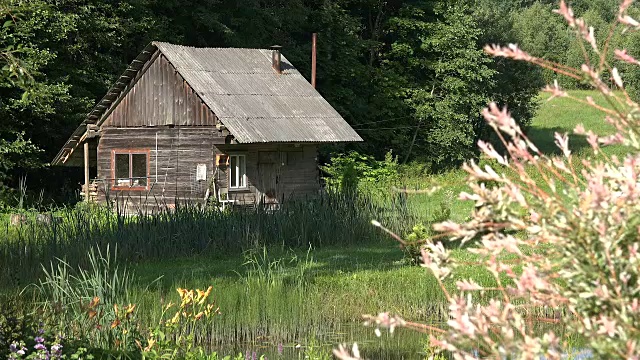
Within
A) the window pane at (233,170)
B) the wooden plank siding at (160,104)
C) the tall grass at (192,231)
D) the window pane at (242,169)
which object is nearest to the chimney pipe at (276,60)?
the wooden plank siding at (160,104)

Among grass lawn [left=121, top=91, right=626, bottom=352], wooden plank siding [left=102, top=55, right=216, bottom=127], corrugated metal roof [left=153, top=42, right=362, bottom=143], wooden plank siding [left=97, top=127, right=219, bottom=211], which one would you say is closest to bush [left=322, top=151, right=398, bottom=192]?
corrugated metal roof [left=153, top=42, right=362, bottom=143]

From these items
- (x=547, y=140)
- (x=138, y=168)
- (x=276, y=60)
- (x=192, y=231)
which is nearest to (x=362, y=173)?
(x=276, y=60)

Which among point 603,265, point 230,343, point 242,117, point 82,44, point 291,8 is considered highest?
point 291,8

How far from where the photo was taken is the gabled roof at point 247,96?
982 inches

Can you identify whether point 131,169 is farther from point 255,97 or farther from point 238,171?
point 255,97

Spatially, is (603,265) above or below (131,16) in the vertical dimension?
below

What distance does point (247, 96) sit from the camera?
26.1m

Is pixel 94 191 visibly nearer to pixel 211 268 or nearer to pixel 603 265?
pixel 211 268

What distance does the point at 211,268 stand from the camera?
15.2 metres

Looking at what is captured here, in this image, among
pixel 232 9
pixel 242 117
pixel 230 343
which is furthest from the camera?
pixel 232 9

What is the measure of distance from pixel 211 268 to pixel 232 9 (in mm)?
23103

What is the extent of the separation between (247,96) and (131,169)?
379cm

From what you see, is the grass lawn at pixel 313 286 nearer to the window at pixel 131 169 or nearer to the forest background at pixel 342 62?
the window at pixel 131 169

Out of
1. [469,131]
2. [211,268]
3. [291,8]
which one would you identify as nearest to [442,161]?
[469,131]
